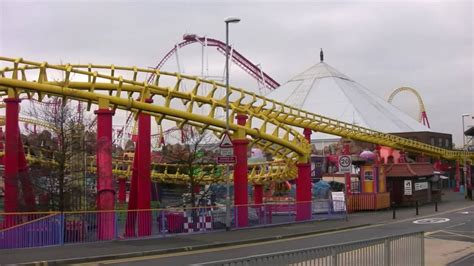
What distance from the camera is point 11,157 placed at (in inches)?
987

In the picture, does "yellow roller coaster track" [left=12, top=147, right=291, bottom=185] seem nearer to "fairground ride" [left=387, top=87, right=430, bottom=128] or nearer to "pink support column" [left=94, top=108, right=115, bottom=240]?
"pink support column" [left=94, top=108, right=115, bottom=240]

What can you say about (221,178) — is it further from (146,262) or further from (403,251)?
(403,251)

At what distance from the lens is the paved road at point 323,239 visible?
612 inches

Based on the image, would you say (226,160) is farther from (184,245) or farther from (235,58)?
(235,58)

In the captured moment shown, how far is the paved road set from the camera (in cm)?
1555

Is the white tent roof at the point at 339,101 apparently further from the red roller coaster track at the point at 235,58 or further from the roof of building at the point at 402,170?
the roof of building at the point at 402,170

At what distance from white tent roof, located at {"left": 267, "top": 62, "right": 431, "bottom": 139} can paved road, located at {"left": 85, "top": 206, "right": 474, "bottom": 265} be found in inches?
2081

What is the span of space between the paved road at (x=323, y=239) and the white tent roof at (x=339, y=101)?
52.9 meters

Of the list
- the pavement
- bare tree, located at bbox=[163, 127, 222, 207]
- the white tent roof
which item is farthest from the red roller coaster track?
the pavement

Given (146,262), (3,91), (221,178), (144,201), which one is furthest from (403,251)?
(221,178)

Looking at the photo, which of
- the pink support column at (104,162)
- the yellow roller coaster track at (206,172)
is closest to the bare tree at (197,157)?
the yellow roller coaster track at (206,172)

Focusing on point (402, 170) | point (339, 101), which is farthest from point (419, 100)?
point (402, 170)

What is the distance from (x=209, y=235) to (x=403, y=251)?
39.8 ft

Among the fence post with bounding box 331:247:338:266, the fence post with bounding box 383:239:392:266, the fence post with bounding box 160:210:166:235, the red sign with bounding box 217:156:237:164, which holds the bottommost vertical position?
the fence post with bounding box 160:210:166:235
